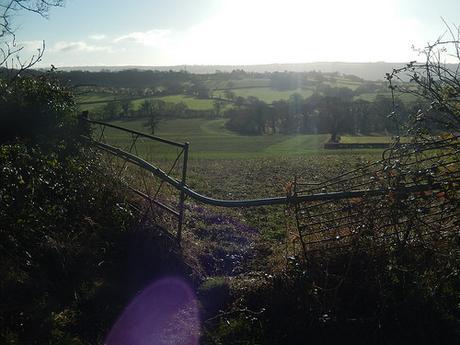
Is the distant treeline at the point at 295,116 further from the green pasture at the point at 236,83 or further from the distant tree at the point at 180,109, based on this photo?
the green pasture at the point at 236,83

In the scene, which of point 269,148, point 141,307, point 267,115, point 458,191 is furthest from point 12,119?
point 267,115

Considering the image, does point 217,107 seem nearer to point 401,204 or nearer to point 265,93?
point 265,93

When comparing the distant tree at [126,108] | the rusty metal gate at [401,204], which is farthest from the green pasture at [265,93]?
the rusty metal gate at [401,204]

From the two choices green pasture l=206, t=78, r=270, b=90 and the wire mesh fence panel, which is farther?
green pasture l=206, t=78, r=270, b=90

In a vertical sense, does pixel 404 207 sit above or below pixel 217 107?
above

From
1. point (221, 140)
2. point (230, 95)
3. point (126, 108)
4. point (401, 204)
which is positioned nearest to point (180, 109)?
point (126, 108)

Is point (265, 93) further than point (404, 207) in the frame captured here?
Yes

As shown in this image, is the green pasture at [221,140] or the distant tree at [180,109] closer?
the green pasture at [221,140]

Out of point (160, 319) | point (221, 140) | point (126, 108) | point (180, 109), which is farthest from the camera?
point (180, 109)

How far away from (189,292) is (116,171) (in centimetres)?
290

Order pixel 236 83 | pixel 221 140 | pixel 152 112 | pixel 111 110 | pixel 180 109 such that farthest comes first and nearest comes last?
1. pixel 236 83
2. pixel 180 109
3. pixel 152 112
4. pixel 111 110
5. pixel 221 140

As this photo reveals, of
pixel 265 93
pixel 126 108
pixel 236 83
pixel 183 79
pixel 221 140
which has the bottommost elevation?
pixel 221 140

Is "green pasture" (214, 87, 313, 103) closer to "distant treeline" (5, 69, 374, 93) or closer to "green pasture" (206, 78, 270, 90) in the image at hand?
"distant treeline" (5, 69, 374, 93)

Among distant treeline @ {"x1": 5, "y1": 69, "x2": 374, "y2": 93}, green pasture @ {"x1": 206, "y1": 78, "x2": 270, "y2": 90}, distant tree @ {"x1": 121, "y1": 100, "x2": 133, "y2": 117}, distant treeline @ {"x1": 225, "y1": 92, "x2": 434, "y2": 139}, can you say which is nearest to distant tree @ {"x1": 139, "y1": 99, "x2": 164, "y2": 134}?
distant tree @ {"x1": 121, "y1": 100, "x2": 133, "y2": 117}
